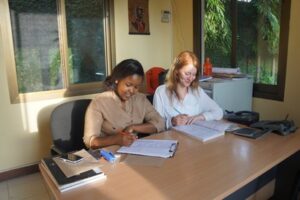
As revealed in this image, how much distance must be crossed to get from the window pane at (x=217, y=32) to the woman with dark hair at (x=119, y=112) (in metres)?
1.64

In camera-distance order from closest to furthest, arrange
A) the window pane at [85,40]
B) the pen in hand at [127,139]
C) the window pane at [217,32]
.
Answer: the pen in hand at [127,139]
the window pane at [85,40]
the window pane at [217,32]

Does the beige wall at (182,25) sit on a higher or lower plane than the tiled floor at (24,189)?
higher

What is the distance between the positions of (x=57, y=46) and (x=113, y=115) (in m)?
1.46

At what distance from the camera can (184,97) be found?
2062 millimetres

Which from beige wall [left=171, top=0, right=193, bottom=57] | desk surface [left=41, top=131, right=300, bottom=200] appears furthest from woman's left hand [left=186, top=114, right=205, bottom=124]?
beige wall [left=171, top=0, right=193, bottom=57]

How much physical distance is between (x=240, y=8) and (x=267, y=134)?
1668 mm

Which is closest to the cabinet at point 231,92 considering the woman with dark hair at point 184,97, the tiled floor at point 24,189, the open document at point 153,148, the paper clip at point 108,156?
the woman with dark hair at point 184,97

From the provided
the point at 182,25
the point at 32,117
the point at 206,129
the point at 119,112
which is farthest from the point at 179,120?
the point at 182,25

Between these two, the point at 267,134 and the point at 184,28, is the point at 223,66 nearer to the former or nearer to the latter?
the point at 184,28

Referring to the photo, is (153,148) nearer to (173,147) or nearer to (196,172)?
(173,147)

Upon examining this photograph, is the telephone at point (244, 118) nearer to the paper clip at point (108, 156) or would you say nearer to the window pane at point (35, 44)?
the paper clip at point (108, 156)

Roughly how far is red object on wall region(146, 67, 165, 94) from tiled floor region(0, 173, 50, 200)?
61.2 inches

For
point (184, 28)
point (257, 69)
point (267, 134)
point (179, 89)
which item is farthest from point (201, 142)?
point (184, 28)

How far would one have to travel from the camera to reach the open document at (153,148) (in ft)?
4.56
